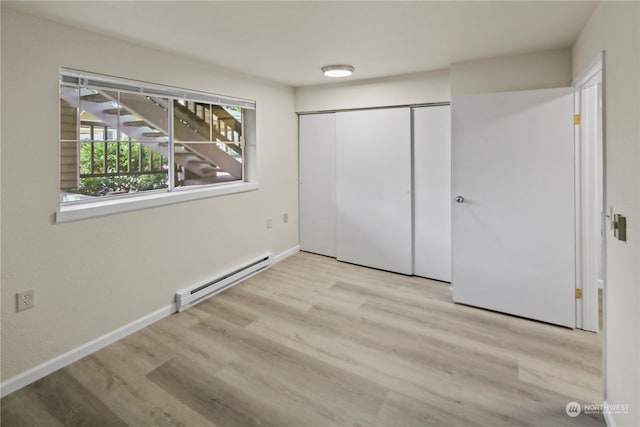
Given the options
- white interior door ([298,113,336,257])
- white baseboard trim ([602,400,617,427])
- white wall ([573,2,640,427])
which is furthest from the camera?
white interior door ([298,113,336,257])

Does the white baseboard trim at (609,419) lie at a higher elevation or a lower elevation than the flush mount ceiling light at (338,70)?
lower

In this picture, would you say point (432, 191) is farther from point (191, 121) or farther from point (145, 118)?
point (145, 118)

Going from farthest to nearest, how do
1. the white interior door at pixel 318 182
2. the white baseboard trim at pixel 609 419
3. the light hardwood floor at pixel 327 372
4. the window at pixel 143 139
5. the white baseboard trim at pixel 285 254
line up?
the white interior door at pixel 318 182 < the white baseboard trim at pixel 285 254 < the window at pixel 143 139 < the light hardwood floor at pixel 327 372 < the white baseboard trim at pixel 609 419

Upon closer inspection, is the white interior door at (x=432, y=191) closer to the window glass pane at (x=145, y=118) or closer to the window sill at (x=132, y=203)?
the window sill at (x=132, y=203)

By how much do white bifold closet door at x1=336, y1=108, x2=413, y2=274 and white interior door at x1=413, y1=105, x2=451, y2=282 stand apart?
10cm

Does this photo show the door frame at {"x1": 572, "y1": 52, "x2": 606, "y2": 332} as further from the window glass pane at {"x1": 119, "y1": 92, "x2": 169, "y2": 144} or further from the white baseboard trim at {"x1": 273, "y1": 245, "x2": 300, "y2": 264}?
the window glass pane at {"x1": 119, "y1": 92, "x2": 169, "y2": 144}

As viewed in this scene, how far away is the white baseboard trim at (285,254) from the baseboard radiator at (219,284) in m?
0.17

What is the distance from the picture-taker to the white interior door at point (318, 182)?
14.9 ft

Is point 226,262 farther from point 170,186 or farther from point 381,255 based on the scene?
point 381,255

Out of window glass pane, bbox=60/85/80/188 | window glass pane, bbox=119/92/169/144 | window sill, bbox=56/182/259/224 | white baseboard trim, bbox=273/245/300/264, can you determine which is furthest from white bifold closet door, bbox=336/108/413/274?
window glass pane, bbox=60/85/80/188

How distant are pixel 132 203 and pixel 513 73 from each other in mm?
3362

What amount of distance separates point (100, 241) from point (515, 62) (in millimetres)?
3646

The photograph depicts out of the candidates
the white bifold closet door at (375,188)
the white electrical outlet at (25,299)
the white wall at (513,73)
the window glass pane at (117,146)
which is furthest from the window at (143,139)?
the white wall at (513,73)

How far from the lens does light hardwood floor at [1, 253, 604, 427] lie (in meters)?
1.87
